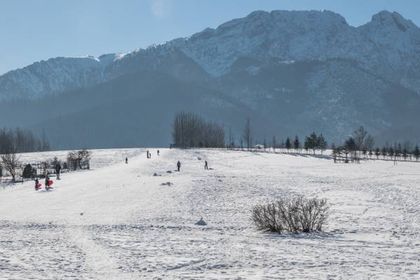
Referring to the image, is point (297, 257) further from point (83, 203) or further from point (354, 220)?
point (83, 203)

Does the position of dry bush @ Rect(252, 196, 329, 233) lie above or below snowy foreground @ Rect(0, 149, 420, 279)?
above

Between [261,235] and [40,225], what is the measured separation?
1101 cm

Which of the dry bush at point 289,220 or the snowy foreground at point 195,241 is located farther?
the dry bush at point 289,220

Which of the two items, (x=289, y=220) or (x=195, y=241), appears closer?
(x=195, y=241)

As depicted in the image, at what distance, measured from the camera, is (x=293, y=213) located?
21766 mm

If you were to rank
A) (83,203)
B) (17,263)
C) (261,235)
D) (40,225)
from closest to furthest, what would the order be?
1. (17,263)
2. (261,235)
3. (40,225)
4. (83,203)

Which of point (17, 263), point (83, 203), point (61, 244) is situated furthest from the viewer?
point (83, 203)

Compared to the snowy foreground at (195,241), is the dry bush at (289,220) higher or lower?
higher

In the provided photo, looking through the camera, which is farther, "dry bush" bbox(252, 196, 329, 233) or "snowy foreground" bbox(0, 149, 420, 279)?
"dry bush" bbox(252, 196, 329, 233)

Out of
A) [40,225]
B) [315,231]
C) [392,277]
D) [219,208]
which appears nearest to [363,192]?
[219,208]

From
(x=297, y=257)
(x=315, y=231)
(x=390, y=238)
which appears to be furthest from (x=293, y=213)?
(x=297, y=257)

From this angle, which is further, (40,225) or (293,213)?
(40,225)

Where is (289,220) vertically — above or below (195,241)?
above

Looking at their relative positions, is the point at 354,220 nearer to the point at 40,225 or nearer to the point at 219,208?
the point at 219,208
